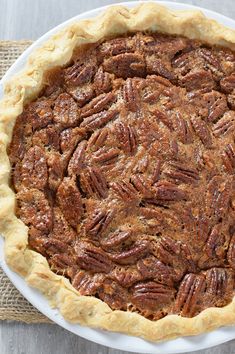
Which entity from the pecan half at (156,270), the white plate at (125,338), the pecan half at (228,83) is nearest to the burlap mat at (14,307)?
the white plate at (125,338)

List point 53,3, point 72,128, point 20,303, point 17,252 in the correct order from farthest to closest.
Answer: point 53,3, point 20,303, point 72,128, point 17,252

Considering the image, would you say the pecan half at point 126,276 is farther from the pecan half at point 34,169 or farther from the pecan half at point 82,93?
the pecan half at point 82,93

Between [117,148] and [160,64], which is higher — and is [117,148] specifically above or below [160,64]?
below

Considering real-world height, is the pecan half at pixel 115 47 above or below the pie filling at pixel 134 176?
above

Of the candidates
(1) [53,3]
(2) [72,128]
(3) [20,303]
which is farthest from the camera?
(1) [53,3]

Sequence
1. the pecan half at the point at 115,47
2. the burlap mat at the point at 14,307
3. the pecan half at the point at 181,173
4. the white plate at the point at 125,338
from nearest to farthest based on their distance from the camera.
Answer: the white plate at the point at 125,338 < the pecan half at the point at 181,173 < the pecan half at the point at 115,47 < the burlap mat at the point at 14,307

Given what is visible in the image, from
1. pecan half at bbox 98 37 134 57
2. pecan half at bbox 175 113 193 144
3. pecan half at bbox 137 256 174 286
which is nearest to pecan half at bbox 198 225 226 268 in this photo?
pecan half at bbox 137 256 174 286

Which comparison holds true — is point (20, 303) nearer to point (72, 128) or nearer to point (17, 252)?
point (17, 252)

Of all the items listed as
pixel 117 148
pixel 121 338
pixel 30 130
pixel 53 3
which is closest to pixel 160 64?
pixel 117 148
